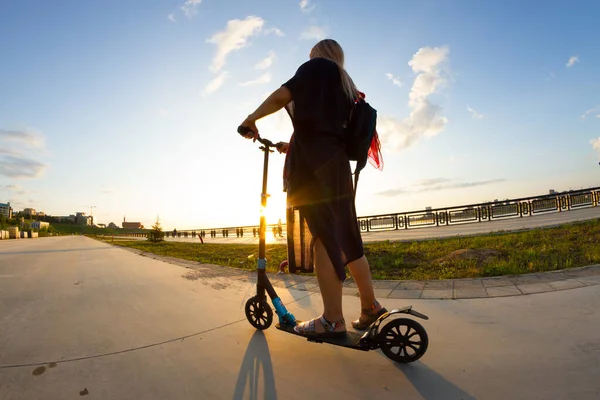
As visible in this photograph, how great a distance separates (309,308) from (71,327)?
1.97 meters

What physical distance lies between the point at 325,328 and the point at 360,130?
→ 1.30m

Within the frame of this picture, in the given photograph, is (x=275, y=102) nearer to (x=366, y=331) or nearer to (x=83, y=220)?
(x=366, y=331)

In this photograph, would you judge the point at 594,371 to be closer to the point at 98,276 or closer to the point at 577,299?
the point at 577,299

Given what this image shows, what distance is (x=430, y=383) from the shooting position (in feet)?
4.83

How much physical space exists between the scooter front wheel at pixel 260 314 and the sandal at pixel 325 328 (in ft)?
1.23

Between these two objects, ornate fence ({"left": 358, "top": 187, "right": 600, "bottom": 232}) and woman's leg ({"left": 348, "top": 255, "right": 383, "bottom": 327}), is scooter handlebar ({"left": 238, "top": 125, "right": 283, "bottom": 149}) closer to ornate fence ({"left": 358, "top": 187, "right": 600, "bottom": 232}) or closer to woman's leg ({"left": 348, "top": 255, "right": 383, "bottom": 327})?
woman's leg ({"left": 348, "top": 255, "right": 383, "bottom": 327})

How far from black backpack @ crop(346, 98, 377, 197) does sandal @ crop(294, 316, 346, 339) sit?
1.08 m

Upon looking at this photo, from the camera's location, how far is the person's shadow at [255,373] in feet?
4.76

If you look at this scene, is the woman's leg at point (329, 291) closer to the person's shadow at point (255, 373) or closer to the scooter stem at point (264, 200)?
the person's shadow at point (255, 373)

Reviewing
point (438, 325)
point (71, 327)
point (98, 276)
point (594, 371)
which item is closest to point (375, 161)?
point (438, 325)

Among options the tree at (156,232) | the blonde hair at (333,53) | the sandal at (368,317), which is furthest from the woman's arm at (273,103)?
the tree at (156,232)

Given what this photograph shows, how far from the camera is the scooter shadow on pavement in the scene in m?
1.35

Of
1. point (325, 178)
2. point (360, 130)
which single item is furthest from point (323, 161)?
point (360, 130)

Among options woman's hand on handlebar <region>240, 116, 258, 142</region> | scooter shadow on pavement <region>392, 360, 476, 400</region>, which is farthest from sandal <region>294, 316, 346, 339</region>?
woman's hand on handlebar <region>240, 116, 258, 142</region>
